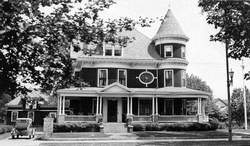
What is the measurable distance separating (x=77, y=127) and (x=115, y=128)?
3.72m

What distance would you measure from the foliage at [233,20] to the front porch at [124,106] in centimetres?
1985

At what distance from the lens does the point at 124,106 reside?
35.9 metres

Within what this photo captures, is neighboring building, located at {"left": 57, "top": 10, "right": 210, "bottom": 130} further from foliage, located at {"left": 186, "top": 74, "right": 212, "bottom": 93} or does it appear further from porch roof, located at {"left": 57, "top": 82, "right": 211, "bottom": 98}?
foliage, located at {"left": 186, "top": 74, "right": 212, "bottom": 93}

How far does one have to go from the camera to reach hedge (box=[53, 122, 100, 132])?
30.4 metres

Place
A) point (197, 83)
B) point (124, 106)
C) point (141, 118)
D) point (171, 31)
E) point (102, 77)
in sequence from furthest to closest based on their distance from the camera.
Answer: point (197, 83), point (171, 31), point (102, 77), point (124, 106), point (141, 118)

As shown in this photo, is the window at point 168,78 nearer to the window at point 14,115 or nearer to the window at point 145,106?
the window at point 145,106

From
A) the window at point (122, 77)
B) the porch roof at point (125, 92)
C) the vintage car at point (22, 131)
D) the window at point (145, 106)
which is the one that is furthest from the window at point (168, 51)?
the vintage car at point (22, 131)

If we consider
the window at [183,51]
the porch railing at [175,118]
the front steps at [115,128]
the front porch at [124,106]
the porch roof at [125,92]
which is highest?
the window at [183,51]

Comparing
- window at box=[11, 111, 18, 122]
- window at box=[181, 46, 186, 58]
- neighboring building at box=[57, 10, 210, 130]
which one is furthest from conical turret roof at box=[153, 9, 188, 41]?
window at box=[11, 111, 18, 122]

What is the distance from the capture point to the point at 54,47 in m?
5.91

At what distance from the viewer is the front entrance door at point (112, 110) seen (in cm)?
3516

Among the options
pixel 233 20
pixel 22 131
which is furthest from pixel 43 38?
pixel 22 131

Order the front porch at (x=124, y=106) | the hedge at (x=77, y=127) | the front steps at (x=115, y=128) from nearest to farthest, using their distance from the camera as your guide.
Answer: the hedge at (x=77, y=127), the front steps at (x=115, y=128), the front porch at (x=124, y=106)

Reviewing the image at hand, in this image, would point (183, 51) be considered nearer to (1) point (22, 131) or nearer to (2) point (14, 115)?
(1) point (22, 131)
